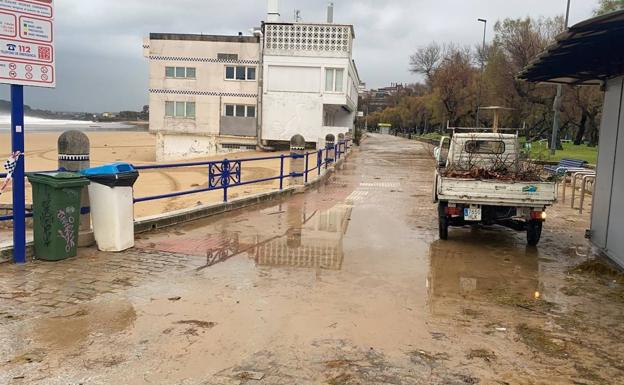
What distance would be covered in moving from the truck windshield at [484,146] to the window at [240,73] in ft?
94.4

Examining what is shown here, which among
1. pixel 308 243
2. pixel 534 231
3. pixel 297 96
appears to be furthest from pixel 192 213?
pixel 297 96

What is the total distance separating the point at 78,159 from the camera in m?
7.28

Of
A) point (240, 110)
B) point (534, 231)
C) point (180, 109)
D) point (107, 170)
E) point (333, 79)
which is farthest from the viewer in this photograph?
point (180, 109)

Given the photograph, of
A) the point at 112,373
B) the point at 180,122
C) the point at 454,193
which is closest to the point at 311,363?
the point at 112,373

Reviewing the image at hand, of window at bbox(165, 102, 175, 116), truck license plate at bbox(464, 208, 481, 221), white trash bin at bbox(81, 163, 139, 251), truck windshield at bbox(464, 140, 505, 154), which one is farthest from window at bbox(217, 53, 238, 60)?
white trash bin at bbox(81, 163, 139, 251)

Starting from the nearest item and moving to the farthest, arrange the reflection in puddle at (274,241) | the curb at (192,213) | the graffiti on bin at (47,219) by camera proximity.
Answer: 1. the graffiti on bin at (47,219)
2. the curb at (192,213)
3. the reflection in puddle at (274,241)

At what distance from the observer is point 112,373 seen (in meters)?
3.85

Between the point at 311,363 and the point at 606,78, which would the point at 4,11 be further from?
the point at 606,78

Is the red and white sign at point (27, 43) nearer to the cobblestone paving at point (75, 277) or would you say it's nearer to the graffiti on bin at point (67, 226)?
the graffiti on bin at point (67, 226)

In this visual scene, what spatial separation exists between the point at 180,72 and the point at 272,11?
7.90 m

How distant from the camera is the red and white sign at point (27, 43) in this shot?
5983 mm

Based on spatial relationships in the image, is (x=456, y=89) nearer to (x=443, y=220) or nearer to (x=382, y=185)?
(x=382, y=185)

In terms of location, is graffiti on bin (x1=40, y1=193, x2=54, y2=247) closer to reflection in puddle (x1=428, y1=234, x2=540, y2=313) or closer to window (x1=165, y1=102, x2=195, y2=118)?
reflection in puddle (x1=428, y1=234, x2=540, y2=313)

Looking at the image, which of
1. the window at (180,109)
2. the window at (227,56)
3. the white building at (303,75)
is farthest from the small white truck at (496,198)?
the window at (180,109)
